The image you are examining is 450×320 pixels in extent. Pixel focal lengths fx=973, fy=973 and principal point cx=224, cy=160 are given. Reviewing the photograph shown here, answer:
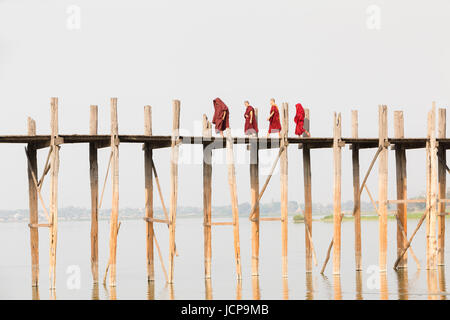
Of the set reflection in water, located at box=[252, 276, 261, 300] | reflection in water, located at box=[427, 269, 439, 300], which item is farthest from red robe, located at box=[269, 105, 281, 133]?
reflection in water, located at box=[427, 269, 439, 300]

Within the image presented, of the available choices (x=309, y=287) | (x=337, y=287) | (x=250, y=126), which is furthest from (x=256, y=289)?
(x=250, y=126)

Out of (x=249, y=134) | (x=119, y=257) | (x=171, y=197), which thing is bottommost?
(x=119, y=257)

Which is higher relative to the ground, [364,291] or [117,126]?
[117,126]

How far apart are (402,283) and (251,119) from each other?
637 centimetres

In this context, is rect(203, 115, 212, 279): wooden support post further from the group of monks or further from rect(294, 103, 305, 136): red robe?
rect(294, 103, 305, 136): red robe

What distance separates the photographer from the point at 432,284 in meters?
27.2

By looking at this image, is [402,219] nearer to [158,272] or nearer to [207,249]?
[207,249]

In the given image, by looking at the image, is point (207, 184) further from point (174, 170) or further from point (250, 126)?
point (250, 126)

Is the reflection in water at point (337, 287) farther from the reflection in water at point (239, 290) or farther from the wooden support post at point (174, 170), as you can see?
the wooden support post at point (174, 170)

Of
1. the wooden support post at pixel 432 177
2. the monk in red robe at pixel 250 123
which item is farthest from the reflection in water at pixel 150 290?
the wooden support post at pixel 432 177

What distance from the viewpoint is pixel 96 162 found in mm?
27078
